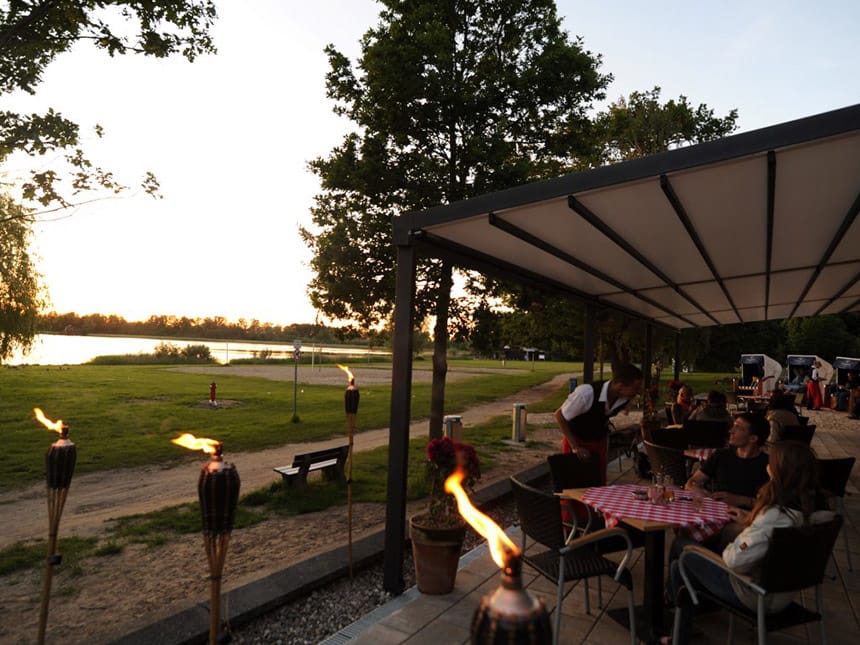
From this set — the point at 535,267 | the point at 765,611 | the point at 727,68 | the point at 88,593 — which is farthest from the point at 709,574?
the point at 727,68

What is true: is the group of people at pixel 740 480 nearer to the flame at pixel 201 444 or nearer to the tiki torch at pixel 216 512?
the tiki torch at pixel 216 512

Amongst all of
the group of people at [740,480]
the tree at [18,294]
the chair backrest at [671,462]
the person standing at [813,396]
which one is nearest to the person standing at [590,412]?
the group of people at [740,480]

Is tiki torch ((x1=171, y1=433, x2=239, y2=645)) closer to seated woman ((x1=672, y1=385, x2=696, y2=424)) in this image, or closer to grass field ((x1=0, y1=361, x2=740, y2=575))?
grass field ((x1=0, y1=361, x2=740, y2=575))

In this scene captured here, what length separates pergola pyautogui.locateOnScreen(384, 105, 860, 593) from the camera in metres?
3.12

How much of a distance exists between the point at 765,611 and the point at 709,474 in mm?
1797

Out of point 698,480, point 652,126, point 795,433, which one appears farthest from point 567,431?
point 652,126

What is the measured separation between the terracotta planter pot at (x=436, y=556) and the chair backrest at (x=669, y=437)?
3.62m

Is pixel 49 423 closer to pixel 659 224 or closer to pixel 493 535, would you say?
pixel 493 535

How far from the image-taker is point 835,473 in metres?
5.11

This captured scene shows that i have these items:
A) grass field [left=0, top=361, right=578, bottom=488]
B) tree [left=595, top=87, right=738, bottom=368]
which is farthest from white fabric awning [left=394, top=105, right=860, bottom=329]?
tree [left=595, top=87, right=738, bottom=368]

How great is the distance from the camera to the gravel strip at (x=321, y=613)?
360 centimetres

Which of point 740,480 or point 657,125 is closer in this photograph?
point 740,480

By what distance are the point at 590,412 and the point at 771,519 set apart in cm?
238

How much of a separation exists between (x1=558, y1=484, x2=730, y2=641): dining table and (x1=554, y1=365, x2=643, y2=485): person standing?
1224 mm
